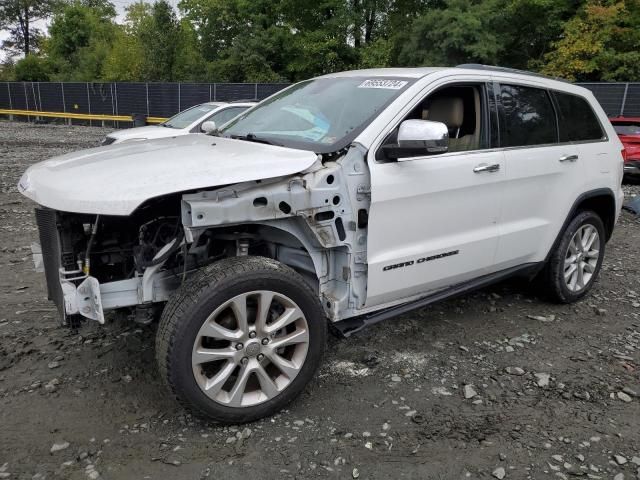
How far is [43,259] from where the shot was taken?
326 centimetres

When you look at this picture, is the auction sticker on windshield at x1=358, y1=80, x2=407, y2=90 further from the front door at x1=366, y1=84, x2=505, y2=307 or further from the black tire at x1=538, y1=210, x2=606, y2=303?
the black tire at x1=538, y1=210, x2=606, y2=303

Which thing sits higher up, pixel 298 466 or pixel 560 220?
pixel 560 220

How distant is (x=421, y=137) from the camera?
3.04 metres

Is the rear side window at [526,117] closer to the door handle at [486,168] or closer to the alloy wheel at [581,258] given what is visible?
the door handle at [486,168]

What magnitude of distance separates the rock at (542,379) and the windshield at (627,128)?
984 centimetres

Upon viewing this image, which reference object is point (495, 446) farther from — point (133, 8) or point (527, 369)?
point (133, 8)

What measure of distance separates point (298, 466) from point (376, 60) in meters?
30.2

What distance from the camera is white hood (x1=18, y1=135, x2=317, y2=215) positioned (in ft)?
8.45

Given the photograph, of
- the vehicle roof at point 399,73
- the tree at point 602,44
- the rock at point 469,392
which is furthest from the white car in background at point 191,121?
the tree at point 602,44

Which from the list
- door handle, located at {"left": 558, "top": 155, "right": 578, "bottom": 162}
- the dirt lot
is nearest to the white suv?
door handle, located at {"left": 558, "top": 155, "right": 578, "bottom": 162}

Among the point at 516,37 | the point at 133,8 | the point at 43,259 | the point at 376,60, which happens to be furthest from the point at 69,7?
the point at 43,259

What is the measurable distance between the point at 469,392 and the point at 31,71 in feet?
173

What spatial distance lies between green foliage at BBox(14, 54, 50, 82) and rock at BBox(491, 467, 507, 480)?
5275 centimetres

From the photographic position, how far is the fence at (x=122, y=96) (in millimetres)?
23781
